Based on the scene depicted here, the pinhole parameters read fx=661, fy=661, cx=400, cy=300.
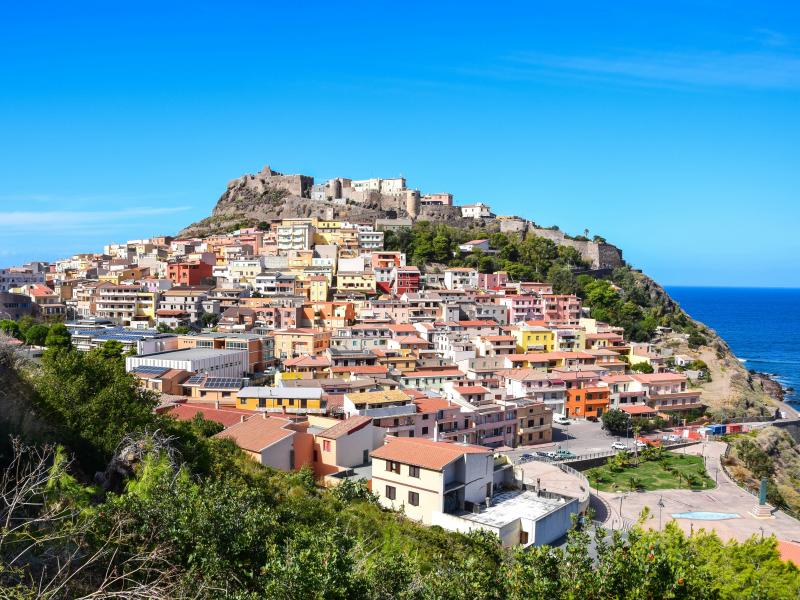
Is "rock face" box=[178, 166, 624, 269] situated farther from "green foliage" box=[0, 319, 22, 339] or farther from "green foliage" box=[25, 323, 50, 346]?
"green foliage" box=[25, 323, 50, 346]

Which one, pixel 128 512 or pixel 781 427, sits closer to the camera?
pixel 128 512

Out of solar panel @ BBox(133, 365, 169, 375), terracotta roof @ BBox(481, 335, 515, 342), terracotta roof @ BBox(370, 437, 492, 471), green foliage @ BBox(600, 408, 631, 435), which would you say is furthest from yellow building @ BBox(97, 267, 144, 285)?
terracotta roof @ BBox(370, 437, 492, 471)

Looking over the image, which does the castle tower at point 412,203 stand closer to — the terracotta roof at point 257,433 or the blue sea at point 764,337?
A: the blue sea at point 764,337

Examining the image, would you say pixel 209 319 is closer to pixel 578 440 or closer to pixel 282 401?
pixel 282 401

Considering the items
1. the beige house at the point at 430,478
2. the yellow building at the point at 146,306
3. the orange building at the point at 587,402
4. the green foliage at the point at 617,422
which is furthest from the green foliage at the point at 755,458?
the yellow building at the point at 146,306

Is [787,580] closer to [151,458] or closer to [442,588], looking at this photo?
[442,588]

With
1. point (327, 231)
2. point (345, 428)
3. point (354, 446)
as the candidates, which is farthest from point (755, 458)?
point (327, 231)

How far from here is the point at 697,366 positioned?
53.4 metres

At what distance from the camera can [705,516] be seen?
24.5m

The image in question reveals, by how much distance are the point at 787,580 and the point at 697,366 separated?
44.2 meters

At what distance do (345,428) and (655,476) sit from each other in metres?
15.3

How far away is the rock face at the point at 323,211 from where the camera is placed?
82.3 m

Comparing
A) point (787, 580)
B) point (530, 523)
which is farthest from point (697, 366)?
point (787, 580)

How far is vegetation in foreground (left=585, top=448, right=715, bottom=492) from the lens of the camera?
93.7ft
